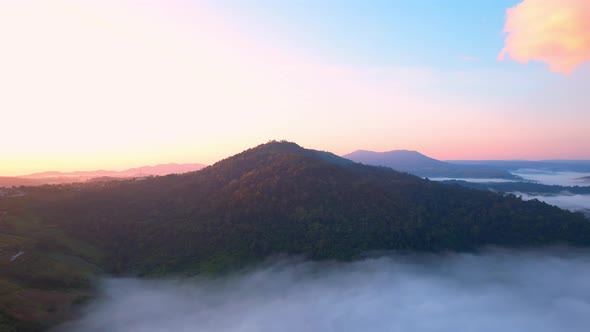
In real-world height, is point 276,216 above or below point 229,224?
above

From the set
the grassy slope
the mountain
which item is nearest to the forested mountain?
the mountain

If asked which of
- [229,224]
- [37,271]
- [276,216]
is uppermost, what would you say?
[276,216]

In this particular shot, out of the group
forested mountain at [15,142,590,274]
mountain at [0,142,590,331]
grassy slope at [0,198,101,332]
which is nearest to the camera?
grassy slope at [0,198,101,332]

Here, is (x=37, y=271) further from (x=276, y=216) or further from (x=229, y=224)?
(x=276, y=216)

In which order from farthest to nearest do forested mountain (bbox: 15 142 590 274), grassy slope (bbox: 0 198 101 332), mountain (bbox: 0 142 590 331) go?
1. forested mountain (bbox: 15 142 590 274)
2. mountain (bbox: 0 142 590 331)
3. grassy slope (bbox: 0 198 101 332)

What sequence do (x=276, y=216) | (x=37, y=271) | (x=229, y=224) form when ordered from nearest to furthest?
1. (x=37, y=271)
2. (x=229, y=224)
3. (x=276, y=216)

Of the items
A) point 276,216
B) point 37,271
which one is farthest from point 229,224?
point 37,271

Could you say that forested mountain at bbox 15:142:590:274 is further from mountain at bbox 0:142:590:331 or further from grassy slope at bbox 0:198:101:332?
grassy slope at bbox 0:198:101:332

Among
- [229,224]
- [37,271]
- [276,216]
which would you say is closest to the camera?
[37,271]
